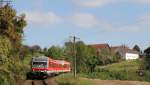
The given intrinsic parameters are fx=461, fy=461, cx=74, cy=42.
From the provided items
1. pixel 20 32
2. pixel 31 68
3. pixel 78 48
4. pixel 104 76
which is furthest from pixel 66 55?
pixel 20 32

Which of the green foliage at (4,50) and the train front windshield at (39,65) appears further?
the train front windshield at (39,65)

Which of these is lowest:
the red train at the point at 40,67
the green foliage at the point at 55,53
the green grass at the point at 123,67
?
the red train at the point at 40,67

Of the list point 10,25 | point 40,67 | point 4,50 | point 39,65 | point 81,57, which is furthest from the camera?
point 81,57

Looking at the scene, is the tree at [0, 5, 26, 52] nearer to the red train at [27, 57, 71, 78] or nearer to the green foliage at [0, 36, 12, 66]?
the green foliage at [0, 36, 12, 66]

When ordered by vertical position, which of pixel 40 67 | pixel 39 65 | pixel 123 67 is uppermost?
pixel 123 67

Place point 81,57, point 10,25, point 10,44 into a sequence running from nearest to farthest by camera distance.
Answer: point 10,44, point 10,25, point 81,57

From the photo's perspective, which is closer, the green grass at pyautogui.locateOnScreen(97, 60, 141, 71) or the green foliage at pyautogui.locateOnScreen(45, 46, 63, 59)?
the green grass at pyautogui.locateOnScreen(97, 60, 141, 71)

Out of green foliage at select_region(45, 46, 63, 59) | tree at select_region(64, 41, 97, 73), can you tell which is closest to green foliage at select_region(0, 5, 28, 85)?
tree at select_region(64, 41, 97, 73)

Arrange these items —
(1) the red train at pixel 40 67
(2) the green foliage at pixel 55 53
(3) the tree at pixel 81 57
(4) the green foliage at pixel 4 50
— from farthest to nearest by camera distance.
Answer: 1. (2) the green foliage at pixel 55 53
2. (3) the tree at pixel 81 57
3. (1) the red train at pixel 40 67
4. (4) the green foliage at pixel 4 50

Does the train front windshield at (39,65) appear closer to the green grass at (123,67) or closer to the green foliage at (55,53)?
the green grass at (123,67)

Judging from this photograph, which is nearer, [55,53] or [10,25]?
[10,25]

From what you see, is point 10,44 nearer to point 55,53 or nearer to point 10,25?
point 10,25

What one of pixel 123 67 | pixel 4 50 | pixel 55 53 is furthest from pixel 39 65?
pixel 123 67

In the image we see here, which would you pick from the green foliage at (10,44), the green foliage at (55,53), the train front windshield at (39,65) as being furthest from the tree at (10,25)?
the green foliage at (55,53)
